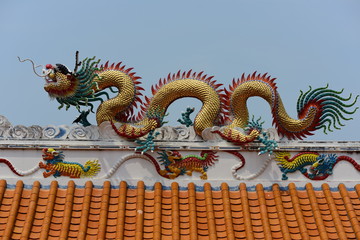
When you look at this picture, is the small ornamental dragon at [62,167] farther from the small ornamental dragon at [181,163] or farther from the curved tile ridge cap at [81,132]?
the small ornamental dragon at [181,163]

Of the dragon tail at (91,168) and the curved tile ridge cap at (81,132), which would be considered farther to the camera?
the curved tile ridge cap at (81,132)

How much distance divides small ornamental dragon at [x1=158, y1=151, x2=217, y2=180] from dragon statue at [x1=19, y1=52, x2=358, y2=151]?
467 millimetres

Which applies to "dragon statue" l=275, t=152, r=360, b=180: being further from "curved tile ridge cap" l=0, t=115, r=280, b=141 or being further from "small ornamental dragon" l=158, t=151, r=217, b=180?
"small ornamental dragon" l=158, t=151, r=217, b=180

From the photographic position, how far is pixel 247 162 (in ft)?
38.5

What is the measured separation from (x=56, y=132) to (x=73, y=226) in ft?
6.02

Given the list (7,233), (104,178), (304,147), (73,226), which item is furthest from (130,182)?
(304,147)

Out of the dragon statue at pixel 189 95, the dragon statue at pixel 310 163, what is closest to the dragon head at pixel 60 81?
the dragon statue at pixel 189 95

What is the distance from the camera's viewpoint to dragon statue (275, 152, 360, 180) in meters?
11.8

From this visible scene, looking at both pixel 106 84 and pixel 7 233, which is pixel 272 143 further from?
pixel 7 233

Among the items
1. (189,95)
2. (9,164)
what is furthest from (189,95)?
(9,164)

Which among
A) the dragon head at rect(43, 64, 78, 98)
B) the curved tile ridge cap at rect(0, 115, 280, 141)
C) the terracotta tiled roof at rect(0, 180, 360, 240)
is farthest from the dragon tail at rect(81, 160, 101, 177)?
the dragon head at rect(43, 64, 78, 98)

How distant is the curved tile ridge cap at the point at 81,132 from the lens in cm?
1164

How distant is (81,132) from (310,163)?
3675 mm

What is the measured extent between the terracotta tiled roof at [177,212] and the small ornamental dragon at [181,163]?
285mm
